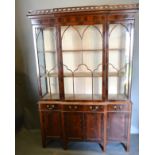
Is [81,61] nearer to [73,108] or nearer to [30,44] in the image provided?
[73,108]

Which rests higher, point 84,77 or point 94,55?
A: point 94,55

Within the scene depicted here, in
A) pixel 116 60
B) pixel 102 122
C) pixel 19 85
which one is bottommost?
pixel 102 122

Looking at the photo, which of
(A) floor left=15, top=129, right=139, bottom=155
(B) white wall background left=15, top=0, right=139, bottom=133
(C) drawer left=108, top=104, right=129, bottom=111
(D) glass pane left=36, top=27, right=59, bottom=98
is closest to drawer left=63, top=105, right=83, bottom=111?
(D) glass pane left=36, top=27, right=59, bottom=98

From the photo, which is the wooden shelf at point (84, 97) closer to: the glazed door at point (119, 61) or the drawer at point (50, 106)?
the glazed door at point (119, 61)

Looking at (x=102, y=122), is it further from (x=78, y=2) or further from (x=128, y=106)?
(x=78, y=2)

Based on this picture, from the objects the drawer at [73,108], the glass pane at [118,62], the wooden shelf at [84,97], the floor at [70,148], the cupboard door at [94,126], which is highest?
the glass pane at [118,62]

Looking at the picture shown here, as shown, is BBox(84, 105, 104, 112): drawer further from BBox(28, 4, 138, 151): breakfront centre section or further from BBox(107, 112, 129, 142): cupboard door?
BBox(107, 112, 129, 142): cupboard door

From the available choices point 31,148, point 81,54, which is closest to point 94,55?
point 81,54

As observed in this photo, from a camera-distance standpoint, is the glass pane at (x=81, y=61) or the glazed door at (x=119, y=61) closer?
the glazed door at (x=119, y=61)

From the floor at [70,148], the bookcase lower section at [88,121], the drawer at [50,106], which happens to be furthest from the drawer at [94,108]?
the floor at [70,148]

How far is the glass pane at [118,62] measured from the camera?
8.19 feet

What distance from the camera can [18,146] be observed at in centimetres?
286

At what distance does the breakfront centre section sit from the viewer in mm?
2338

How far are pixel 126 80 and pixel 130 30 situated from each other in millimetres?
726
